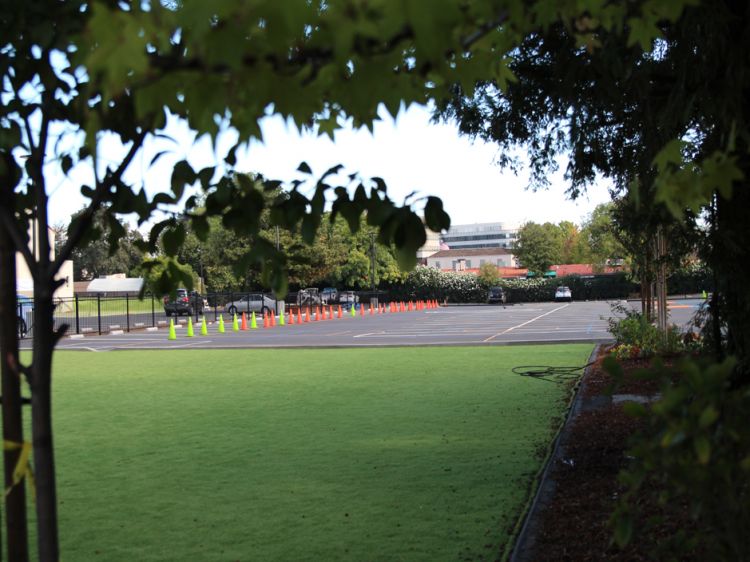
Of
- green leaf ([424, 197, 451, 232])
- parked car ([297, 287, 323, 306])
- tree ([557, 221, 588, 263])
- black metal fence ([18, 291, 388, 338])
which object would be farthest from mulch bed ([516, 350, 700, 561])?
tree ([557, 221, 588, 263])

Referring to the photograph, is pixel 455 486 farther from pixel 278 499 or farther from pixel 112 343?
pixel 112 343

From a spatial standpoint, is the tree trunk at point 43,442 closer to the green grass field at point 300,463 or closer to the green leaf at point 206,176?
the green leaf at point 206,176

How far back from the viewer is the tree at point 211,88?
1468 mm

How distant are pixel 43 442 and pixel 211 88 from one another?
4.93ft

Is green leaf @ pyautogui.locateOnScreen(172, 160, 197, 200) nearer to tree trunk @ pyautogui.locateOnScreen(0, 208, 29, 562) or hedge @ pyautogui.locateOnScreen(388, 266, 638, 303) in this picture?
tree trunk @ pyautogui.locateOnScreen(0, 208, 29, 562)

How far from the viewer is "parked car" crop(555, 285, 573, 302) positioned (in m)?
67.6

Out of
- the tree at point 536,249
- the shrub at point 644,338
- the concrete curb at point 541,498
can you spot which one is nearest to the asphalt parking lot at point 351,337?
the shrub at point 644,338

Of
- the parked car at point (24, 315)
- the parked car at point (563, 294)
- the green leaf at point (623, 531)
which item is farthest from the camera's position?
the parked car at point (563, 294)

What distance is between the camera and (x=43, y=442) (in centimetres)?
253

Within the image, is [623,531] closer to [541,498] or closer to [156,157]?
[156,157]

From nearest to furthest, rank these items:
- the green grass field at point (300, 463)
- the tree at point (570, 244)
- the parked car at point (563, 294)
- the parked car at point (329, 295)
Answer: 1. the green grass field at point (300, 463)
2. the parked car at point (329, 295)
3. the parked car at point (563, 294)
4. the tree at point (570, 244)

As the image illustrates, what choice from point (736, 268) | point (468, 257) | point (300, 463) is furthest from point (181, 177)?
point (468, 257)

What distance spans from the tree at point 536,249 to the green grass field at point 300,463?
104 m

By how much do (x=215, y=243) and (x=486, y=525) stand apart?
198ft
